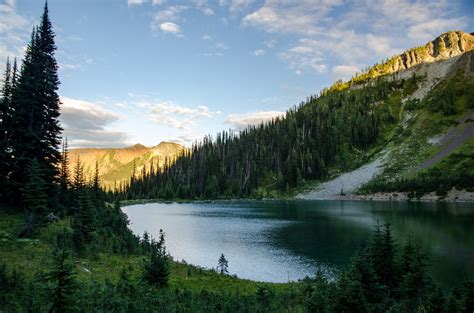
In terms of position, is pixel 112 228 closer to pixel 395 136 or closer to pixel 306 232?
pixel 306 232

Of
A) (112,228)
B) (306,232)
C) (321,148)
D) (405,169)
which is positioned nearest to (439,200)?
(405,169)

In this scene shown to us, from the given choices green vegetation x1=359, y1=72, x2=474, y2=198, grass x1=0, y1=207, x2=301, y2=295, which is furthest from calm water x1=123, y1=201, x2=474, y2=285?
green vegetation x1=359, y1=72, x2=474, y2=198

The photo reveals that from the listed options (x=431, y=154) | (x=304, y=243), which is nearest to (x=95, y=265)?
(x=304, y=243)

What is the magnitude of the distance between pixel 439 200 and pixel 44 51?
117 metres

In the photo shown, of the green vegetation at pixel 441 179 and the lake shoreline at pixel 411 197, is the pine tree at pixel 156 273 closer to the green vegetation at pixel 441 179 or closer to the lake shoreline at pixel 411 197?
the lake shoreline at pixel 411 197

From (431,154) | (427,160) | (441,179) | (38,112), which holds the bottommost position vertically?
(441,179)

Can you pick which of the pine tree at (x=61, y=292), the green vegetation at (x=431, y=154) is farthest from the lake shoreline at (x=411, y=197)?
the pine tree at (x=61, y=292)

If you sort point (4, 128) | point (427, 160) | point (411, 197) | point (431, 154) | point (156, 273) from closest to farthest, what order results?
point (156, 273) < point (4, 128) < point (411, 197) < point (427, 160) < point (431, 154)

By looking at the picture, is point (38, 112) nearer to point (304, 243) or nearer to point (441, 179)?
point (304, 243)

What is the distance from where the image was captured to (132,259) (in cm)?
3125

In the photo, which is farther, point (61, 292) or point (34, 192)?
point (34, 192)

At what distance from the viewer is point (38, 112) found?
40.4 m

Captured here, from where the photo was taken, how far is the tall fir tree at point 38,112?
38062 millimetres

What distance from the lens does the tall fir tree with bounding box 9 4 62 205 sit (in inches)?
1499
